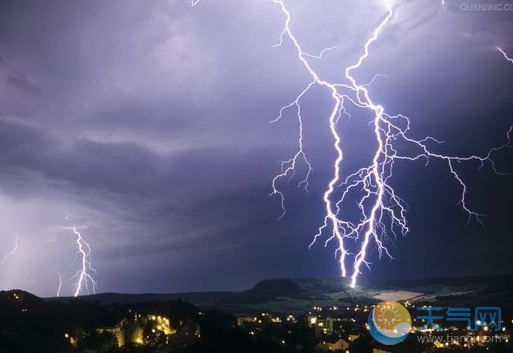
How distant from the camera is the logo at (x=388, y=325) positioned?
21.4m

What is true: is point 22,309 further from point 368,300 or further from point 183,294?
point 183,294

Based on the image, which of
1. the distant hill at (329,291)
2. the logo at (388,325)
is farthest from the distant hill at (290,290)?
the logo at (388,325)

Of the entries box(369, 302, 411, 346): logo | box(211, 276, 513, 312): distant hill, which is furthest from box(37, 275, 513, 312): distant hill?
box(369, 302, 411, 346): logo

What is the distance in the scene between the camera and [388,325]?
22500mm

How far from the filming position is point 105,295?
7894cm

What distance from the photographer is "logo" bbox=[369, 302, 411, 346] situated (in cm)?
2138

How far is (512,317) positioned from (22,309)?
97.6ft

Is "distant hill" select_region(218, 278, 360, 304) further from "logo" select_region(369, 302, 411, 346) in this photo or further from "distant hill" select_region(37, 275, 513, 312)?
"logo" select_region(369, 302, 411, 346)

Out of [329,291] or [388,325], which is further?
[329,291]

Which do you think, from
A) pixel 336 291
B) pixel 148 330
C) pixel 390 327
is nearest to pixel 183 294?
pixel 336 291

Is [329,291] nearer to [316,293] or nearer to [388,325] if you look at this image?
[316,293]

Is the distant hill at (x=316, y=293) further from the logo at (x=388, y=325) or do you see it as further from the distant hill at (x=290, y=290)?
the logo at (x=388, y=325)

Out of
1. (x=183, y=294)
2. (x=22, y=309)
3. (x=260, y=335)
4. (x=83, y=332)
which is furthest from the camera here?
(x=183, y=294)

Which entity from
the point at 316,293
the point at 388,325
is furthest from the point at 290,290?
the point at 388,325
